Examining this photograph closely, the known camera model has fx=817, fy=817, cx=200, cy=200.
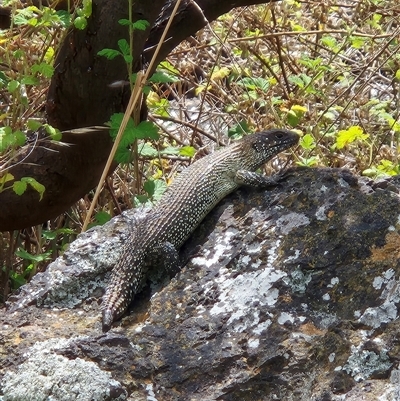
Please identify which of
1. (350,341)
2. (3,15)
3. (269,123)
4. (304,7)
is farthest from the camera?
(304,7)

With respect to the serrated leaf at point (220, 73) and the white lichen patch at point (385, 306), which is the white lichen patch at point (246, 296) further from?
the serrated leaf at point (220, 73)

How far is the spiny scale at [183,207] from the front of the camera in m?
3.49

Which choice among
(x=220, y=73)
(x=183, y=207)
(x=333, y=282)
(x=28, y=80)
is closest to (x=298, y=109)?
(x=220, y=73)

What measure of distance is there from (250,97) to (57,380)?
3.57 m

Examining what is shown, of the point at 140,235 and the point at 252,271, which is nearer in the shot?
the point at 252,271

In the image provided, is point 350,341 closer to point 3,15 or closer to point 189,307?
point 189,307

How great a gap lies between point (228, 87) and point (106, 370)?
15.2 feet

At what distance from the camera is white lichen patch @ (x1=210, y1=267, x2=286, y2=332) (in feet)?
10.00

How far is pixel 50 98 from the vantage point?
4.68 meters

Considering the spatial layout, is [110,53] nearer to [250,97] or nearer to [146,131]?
[146,131]

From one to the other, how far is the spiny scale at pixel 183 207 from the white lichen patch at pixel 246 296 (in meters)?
0.40

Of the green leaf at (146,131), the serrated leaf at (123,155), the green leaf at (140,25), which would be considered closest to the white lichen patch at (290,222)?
the green leaf at (146,131)

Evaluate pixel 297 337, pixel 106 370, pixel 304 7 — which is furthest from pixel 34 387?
pixel 304 7

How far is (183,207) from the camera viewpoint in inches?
155
